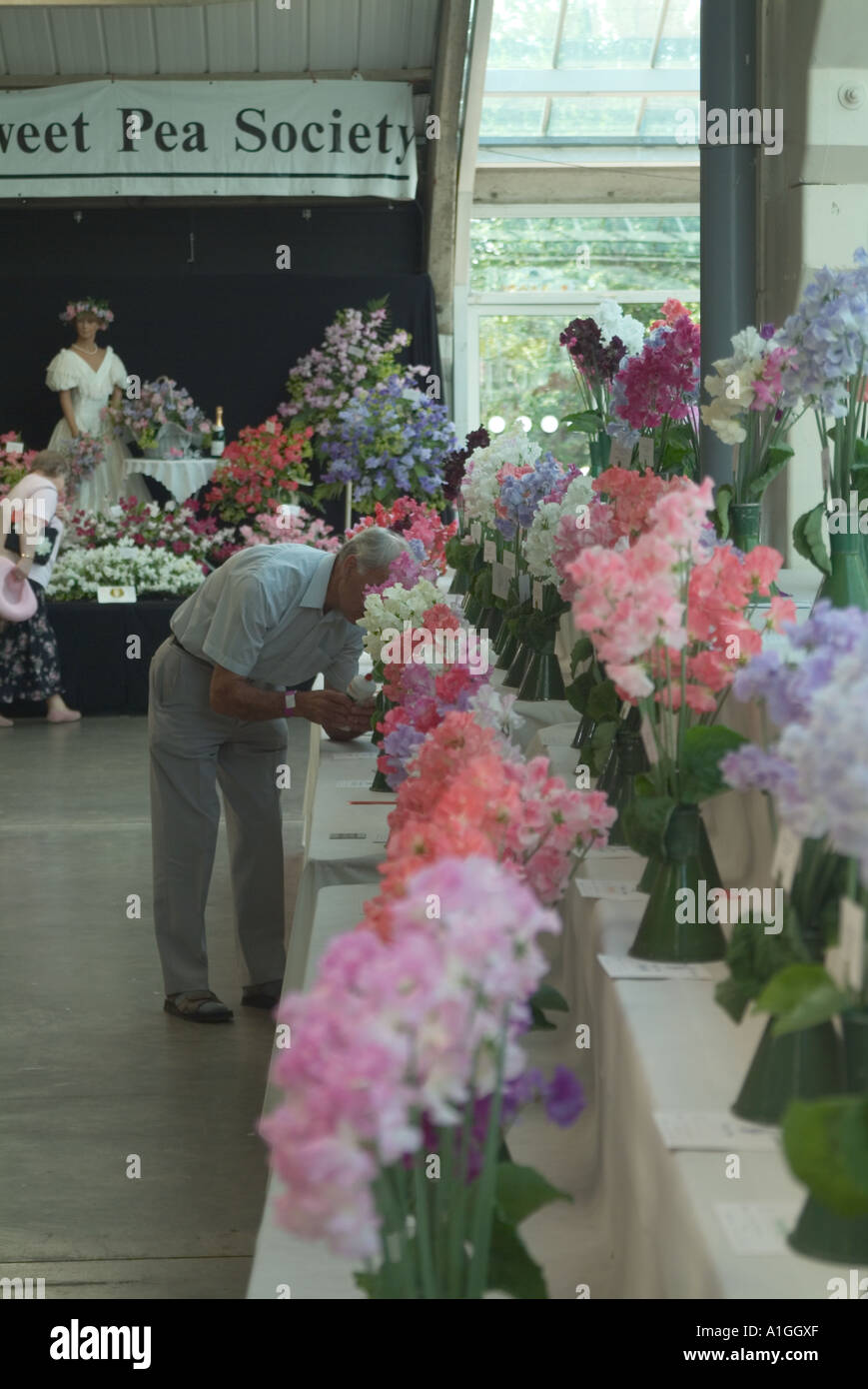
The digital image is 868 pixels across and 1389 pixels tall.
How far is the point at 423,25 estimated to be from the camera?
10.5 metres

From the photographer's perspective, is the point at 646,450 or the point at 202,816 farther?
the point at 202,816

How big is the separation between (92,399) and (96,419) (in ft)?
0.44

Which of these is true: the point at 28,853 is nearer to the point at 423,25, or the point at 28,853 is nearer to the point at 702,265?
the point at 702,265

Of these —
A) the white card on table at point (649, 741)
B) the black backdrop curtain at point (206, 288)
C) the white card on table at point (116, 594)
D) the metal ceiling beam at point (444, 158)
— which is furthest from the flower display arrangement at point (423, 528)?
the black backdrop curtain at point (206, 288)

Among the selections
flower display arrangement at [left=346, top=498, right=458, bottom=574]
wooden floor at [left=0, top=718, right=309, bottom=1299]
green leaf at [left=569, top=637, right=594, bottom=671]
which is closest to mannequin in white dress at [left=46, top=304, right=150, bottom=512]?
wooden floor at [left=0, top=718, right=309, bottom=1299]

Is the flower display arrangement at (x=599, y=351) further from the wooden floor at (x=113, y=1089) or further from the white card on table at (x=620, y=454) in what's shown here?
the wooden floor at (x=113, y=1089)

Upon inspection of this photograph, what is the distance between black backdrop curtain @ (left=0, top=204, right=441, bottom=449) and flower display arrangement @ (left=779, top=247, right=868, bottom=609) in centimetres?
904

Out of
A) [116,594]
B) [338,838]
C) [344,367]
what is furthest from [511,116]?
[338,838]

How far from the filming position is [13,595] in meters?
8.27

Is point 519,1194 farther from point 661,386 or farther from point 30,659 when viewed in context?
point 30,659

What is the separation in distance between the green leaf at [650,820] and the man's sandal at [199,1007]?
2.50 meters

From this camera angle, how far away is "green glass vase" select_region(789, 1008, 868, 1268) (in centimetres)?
125

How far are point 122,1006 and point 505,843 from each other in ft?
9.66

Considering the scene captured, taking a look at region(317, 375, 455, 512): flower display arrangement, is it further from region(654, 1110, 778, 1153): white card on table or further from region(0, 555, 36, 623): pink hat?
region(654, 1110, 778, 1153): white card on table
